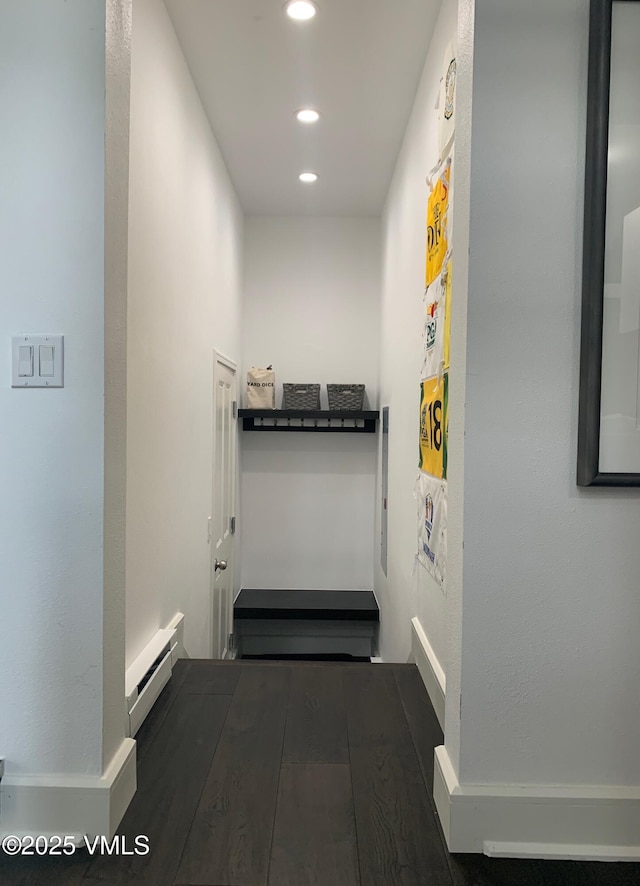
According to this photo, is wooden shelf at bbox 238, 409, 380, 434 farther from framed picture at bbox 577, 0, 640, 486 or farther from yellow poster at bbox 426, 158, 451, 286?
framed picture at bbox 577, 0, 640, 486

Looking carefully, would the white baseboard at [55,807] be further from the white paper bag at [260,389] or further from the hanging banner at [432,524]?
the white paper bag at [260,389]

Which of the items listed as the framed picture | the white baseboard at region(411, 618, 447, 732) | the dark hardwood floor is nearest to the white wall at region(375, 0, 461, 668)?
the white baseboard at region(411, 618, 447, 732)

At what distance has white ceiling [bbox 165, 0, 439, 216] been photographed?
2326 mm

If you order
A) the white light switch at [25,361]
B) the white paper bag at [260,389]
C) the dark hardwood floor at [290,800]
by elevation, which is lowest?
the dark hardwood floor at [290,800]

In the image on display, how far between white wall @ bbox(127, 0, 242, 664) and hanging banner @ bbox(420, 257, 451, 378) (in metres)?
1.00

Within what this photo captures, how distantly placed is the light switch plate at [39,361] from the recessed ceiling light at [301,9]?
5.71ft

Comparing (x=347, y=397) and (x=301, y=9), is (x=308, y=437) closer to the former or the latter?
(x=347, y=397)

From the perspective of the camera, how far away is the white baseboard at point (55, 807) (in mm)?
1313

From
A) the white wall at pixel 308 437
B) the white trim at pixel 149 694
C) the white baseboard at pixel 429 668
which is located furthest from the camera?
the white wall at pixel 308 437

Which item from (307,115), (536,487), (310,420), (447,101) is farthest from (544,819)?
(310,420)

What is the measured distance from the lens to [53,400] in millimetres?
1318

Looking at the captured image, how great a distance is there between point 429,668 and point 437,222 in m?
1.57

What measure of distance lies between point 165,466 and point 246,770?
1.13m

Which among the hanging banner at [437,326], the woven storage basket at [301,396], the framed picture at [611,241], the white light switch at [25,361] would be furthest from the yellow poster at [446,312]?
the woven storage basket at [301,396]
